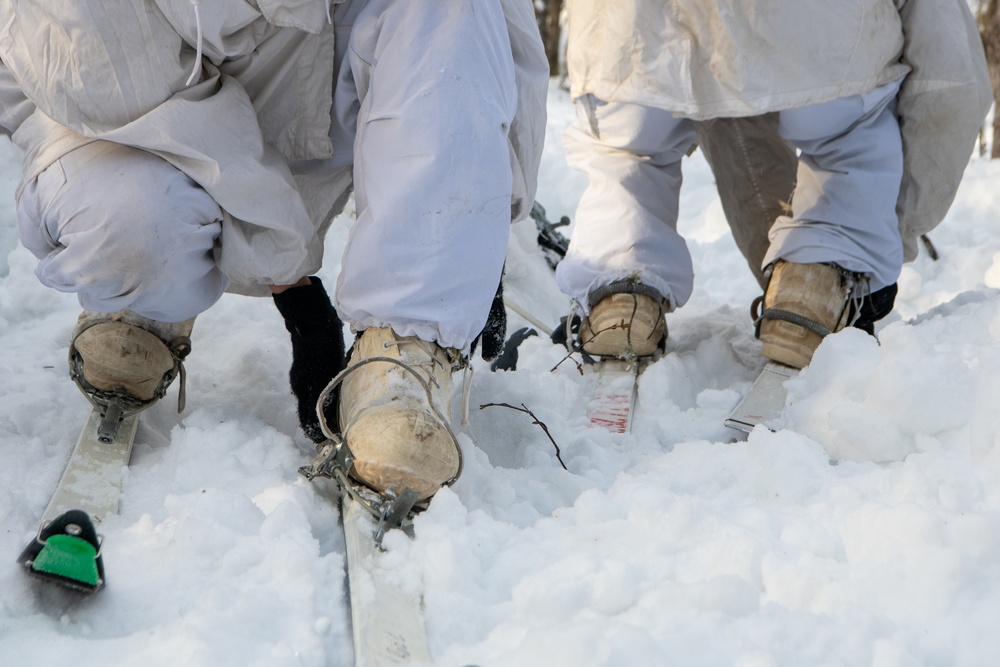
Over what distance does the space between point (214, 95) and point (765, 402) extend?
0.95m

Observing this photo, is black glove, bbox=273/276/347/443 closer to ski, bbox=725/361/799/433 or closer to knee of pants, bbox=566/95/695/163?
ski, bbox=725/361/799/433

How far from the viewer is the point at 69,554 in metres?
1.00

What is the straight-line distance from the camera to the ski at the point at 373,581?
2.98 feet

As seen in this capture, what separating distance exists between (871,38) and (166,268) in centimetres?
124

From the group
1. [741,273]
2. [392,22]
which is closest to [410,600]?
[392,22]

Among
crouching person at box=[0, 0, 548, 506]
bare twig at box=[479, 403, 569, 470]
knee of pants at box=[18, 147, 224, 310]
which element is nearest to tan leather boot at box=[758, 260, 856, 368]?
bare twig at box=[479, 403, 569, 470]

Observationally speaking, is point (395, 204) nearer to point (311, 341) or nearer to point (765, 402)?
point (311, 341)

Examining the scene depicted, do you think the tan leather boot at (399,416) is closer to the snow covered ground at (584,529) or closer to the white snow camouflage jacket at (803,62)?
the snow covered ground at (584,529)

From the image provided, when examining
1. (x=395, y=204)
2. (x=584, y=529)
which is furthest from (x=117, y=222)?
(x=584, y=529)

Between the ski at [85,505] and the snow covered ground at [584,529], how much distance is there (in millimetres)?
22

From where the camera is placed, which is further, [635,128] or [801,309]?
[635,128]

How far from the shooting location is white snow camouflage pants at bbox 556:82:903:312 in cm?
179

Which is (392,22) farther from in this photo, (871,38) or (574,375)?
(871,38)

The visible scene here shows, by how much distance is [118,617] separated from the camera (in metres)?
0.97
